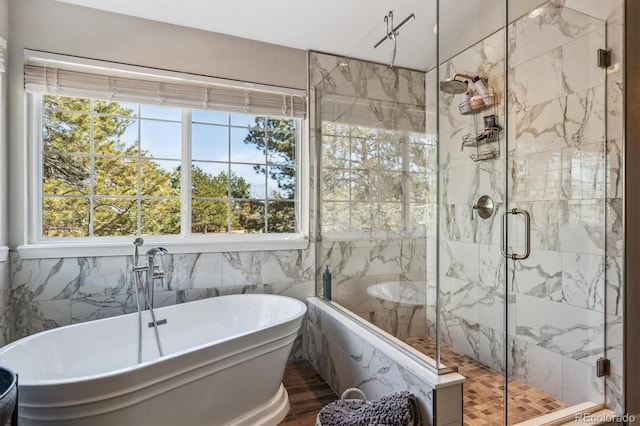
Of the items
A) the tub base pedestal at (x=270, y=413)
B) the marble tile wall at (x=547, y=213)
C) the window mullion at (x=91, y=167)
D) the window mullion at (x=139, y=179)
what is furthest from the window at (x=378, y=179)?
the window mullion at (x=91, y=167)

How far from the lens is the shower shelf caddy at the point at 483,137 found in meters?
2.37

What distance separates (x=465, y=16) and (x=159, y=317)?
2.89m

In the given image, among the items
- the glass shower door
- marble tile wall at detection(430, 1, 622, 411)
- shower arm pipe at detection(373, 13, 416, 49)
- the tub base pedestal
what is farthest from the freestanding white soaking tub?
shower arm pipe at detection(373, 13, 416, 49)

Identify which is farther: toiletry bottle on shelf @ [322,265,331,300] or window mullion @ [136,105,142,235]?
toiletry bottle on shelf @ [322,265,331,300]

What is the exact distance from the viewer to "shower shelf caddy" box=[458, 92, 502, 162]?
237 cm

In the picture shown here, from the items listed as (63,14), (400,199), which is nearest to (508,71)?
(400,199)

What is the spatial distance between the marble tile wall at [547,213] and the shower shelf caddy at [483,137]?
5 centimetres

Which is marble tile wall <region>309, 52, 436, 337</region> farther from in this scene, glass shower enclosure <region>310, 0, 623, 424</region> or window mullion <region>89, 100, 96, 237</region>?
window mullion <region>89, 100, 96, 237</region>

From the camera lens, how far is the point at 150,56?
2412 mm

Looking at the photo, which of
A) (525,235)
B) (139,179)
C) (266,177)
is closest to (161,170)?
(139,179)

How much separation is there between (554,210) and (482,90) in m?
0.99

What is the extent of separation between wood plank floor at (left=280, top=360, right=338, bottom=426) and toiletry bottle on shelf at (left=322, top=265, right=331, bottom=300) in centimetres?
56

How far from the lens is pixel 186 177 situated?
258cm

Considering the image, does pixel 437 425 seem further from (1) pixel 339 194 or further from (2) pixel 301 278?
(1) pixel 339 194
